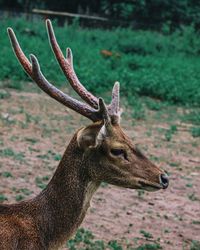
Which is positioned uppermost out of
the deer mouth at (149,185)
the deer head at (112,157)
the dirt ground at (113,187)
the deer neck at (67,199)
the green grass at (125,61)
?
the deer head at (112,157)

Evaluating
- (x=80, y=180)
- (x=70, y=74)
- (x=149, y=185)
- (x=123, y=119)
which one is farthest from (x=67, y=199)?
(x=123, y=119)

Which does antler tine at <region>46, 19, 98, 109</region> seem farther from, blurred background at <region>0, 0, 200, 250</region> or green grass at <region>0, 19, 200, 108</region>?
green grass at <region>0, 19, 200, 108</region>

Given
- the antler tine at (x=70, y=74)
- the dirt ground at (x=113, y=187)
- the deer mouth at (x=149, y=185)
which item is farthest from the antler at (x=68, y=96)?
the dirt ground at (x=113, y=187)

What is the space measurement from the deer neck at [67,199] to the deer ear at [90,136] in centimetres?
6

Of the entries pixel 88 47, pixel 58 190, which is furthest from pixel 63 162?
pixel 88 47

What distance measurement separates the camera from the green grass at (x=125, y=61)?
1232cm

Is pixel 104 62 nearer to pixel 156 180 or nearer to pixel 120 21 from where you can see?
pixel 120 21

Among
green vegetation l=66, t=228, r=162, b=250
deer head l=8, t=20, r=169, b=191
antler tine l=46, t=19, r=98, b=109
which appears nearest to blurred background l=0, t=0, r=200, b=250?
green vegetation l=66, t=228, r=162, b=250

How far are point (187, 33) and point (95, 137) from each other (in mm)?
17581

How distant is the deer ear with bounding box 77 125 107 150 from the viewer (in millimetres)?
3762

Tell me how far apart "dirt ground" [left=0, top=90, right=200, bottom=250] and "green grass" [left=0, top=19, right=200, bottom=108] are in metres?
1.09

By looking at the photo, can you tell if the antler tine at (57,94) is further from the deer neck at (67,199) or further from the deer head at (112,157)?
the deer neck at (67,199)

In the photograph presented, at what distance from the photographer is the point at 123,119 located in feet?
33.4

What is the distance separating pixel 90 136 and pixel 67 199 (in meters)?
0.34
